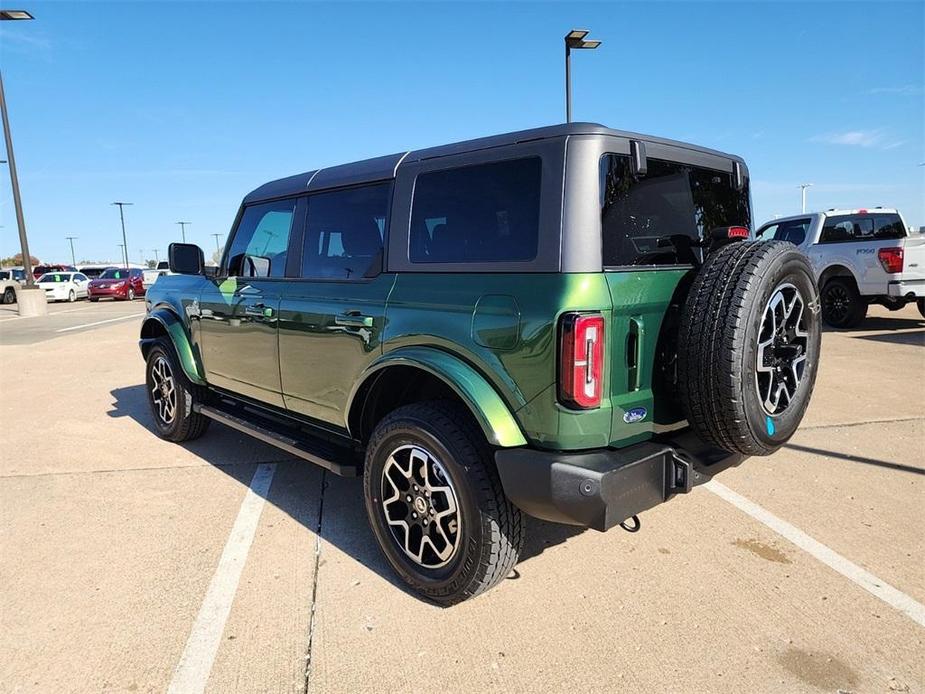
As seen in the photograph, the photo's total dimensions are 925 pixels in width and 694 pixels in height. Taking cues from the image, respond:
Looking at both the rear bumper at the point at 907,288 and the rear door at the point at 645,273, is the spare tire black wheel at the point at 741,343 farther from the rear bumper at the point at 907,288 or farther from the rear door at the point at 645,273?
the rear bumper at the point at 907,288

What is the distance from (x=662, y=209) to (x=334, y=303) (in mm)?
1704

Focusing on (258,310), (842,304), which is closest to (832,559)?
(258,310)

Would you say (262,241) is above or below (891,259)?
above

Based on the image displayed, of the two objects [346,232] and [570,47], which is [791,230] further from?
[346,232]

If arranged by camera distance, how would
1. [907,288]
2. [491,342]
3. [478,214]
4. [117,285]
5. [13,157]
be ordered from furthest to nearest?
[117,285]
[13,157]
[907,288]
[478,214]
[491,342]

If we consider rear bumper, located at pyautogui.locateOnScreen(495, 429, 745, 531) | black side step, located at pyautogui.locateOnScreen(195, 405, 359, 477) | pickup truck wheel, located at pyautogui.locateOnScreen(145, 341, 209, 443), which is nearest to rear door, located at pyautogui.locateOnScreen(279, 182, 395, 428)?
black side step, located at pyautogui.locateOnScreen(195, 405, 359, 477)

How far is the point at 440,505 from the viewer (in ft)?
9.20

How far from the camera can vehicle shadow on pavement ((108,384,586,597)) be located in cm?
334

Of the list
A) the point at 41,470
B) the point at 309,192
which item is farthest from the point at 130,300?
the point at 309,192

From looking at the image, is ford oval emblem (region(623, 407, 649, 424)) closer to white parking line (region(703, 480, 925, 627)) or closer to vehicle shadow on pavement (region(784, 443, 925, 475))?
white parking line (region(703, 480, 925, 627))

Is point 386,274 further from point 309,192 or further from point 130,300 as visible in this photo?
point 130,300

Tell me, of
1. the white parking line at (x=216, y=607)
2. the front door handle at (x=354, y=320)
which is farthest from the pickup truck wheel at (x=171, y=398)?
the front door handle at (x=354, y=320)

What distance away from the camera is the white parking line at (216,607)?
2.38 metres

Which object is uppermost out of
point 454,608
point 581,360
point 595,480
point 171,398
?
point 581,360
